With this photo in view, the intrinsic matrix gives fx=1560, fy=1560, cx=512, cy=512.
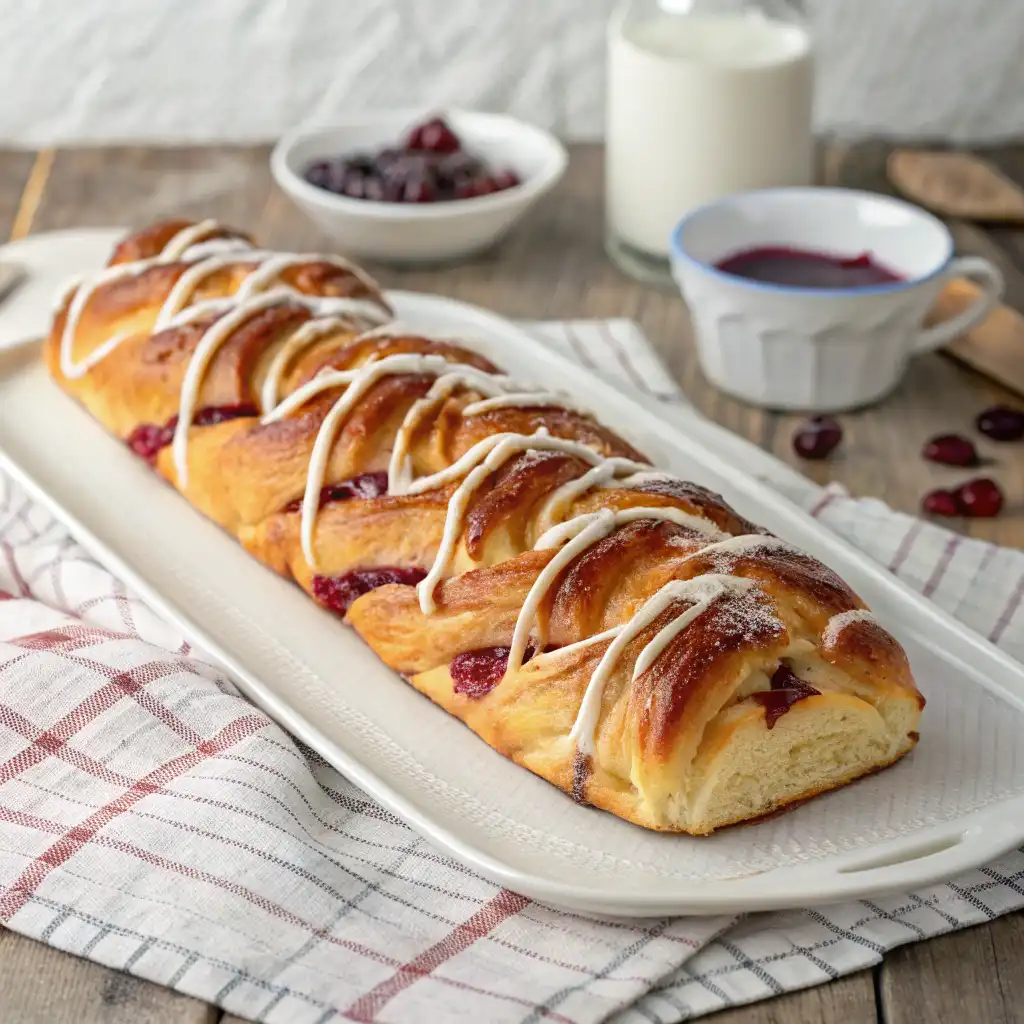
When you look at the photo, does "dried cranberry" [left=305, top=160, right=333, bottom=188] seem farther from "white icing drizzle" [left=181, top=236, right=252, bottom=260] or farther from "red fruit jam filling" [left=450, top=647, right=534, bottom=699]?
"red fruit jam filling" [left=450, top=647, right=534, bottom=699]

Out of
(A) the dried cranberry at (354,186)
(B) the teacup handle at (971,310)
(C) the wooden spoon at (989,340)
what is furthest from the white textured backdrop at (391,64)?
(B) the teacup handle at (971,310)

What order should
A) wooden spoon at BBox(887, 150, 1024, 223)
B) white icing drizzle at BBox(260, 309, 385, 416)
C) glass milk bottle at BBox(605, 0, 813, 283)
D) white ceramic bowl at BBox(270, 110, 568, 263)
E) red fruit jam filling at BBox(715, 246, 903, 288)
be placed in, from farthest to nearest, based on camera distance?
wooden spoon at BBox(887, 150, 1024, 223) < white ceramic bowl at BBox(270, 110, 568, 263) < glass milk bottle at BBox(605, 0, 813, 283) < red fruit jam filling at BBox(715, 246, 903, 288) < white icing drizzle at BBox(260, 309, 385, 416)

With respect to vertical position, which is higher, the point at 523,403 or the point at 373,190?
the point at 523,403

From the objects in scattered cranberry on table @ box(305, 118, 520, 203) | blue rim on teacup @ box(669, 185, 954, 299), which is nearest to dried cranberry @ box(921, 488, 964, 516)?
blue rim on teacup @ box(669, 185, 954, 299)

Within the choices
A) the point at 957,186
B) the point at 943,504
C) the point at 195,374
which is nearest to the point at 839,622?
the point at 943,504

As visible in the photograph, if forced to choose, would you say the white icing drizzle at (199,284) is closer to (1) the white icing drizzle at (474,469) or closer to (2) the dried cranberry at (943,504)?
(1) the white icing drizzle at (474,469)

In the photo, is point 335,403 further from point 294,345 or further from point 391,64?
point 391,64
